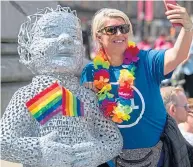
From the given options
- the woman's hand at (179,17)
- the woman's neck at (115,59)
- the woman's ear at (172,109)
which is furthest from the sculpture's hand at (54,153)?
the woman's ear at (172,109)

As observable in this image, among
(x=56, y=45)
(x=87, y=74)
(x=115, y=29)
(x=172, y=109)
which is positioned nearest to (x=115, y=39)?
(x=115, y=29)

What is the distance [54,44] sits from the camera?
7.18ft

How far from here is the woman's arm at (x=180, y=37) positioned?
2.38 metres

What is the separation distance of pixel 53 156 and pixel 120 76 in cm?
67

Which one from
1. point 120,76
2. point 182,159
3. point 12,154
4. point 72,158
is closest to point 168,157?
point 182,159

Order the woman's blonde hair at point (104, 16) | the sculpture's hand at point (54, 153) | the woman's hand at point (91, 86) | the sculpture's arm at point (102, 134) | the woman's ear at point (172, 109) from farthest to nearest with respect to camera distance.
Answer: the woman's ear at point (172, 109) < the woman's blonde hair at point (104, 16) < the woman's hand at point (91, 86) < the sculpture's arm at point (102, 134) < the sculpture's hand at point (54, 153)

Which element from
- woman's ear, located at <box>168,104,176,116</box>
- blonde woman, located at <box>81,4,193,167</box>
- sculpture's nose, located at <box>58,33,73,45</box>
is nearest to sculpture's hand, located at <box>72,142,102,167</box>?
blonde woman, located at <box>81,4,193,167</box>

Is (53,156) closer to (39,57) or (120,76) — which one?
(39,57)

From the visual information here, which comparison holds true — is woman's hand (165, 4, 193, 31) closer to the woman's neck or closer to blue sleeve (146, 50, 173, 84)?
blue sleeve (146, 50, 173, 84)

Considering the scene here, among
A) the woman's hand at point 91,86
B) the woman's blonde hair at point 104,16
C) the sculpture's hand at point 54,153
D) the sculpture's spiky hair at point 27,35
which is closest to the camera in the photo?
the sculpture's hand at point 54,153

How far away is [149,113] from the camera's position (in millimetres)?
2543

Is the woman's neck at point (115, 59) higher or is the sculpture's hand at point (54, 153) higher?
the woman's neck at point (115, 59)

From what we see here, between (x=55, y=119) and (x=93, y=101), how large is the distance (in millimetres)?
244

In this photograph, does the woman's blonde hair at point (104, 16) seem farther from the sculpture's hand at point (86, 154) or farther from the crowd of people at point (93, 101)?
the sculpture's hand at point (86, 154)
